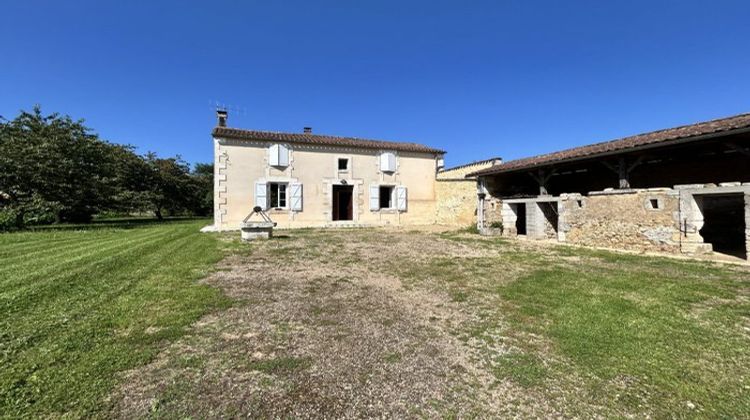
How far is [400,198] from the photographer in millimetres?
16406

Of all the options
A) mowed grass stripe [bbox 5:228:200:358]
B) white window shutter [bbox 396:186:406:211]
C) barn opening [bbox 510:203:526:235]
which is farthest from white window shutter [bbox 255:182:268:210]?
barn opening [bbox 510:203:526:235]

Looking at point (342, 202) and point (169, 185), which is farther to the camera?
point (169, 185)

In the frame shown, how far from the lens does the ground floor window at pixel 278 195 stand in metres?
14.3

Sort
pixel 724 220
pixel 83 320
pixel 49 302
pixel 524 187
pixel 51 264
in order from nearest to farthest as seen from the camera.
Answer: pixel 83 320 → pixel 49 302 → pixel 51 264 → pixel 724 220 → pixel 524 187

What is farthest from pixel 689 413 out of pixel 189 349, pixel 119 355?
pixel 119 355

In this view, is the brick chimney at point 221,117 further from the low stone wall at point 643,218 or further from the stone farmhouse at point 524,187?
the low stone wall at point 643,218

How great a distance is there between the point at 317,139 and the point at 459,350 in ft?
44.9

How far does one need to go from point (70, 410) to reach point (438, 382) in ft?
7.09

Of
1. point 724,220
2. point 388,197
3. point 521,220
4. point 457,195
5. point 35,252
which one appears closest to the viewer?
point 35,252

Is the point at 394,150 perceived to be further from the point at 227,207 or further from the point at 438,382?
the point at 438,382

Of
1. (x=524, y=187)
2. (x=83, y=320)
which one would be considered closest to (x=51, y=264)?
(x=83, y=320)

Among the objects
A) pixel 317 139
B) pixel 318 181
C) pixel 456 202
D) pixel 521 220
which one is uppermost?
pixel 317 139

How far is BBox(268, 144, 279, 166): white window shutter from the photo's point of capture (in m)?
14.0

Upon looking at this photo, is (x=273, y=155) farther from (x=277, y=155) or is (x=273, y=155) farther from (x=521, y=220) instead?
(x=521, y=220)
